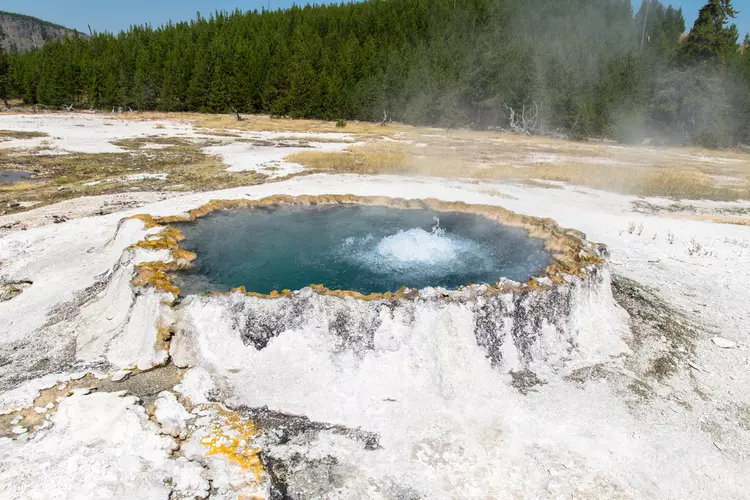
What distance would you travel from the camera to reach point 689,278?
384 inches

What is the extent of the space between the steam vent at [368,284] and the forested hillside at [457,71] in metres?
34.8

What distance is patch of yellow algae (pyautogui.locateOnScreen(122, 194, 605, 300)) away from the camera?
688 cm

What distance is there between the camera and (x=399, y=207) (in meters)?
12.5

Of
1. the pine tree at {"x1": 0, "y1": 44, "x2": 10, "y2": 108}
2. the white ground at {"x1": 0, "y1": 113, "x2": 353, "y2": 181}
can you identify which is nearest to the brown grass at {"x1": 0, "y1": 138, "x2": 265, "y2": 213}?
the white ground at {"x1": 0, "y1": 113, "x2": 353, "y2": 181}

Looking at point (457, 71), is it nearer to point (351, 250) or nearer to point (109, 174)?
point (109, 174)

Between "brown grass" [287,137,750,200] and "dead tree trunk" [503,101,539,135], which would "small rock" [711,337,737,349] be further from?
"dead tree trunk" [503,101,539,135]

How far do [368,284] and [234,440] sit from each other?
3.56 m

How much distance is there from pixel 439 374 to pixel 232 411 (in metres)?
2.65

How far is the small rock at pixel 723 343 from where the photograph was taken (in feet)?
23.9

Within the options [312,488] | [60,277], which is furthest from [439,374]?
[60,277]

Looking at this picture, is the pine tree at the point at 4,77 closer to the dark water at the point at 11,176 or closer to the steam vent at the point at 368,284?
the dark water at the point at 11,176

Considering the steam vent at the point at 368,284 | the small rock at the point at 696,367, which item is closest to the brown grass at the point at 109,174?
the steam vent at the point at 368,284

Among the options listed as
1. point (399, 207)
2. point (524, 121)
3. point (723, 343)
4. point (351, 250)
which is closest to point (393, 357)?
point (351, 250)

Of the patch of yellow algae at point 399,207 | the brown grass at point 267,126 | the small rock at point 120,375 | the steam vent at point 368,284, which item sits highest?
the brown grass at point 267,126
